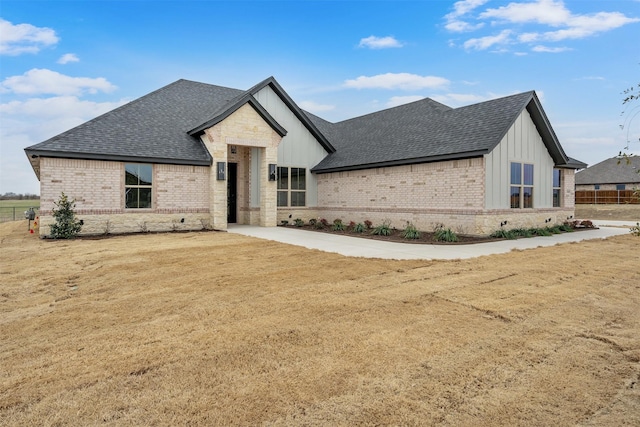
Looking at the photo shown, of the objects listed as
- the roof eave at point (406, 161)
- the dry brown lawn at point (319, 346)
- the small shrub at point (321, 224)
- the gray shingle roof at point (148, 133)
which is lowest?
the dry brown lawn at point (319, 346)

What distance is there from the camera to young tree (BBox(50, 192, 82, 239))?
12.3 meters

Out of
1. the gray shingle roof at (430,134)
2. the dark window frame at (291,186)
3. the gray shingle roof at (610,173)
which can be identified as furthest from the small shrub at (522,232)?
the gray shingle roof at (610,173)

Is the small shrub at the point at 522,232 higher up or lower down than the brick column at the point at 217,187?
lower down

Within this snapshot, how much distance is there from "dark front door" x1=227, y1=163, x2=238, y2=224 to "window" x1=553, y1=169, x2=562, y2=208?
636 inches

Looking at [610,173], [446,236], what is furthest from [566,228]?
[610,173]

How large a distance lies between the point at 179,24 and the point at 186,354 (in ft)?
57.1

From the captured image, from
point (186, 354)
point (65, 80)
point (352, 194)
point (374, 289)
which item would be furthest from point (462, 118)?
point (65, 80)

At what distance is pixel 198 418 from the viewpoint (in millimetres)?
2318

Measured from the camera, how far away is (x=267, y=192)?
1652 centimetres

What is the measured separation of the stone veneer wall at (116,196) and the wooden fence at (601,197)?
42.1 meters

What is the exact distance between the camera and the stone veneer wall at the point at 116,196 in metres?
12.7

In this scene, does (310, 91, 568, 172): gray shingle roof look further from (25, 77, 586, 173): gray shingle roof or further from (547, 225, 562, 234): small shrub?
(547, 225, 562, 234): small shrub

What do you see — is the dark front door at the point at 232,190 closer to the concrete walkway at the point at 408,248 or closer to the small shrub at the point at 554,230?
the concrete walkway at the point at 408,248

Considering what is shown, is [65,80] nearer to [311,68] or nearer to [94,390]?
[311,68]
